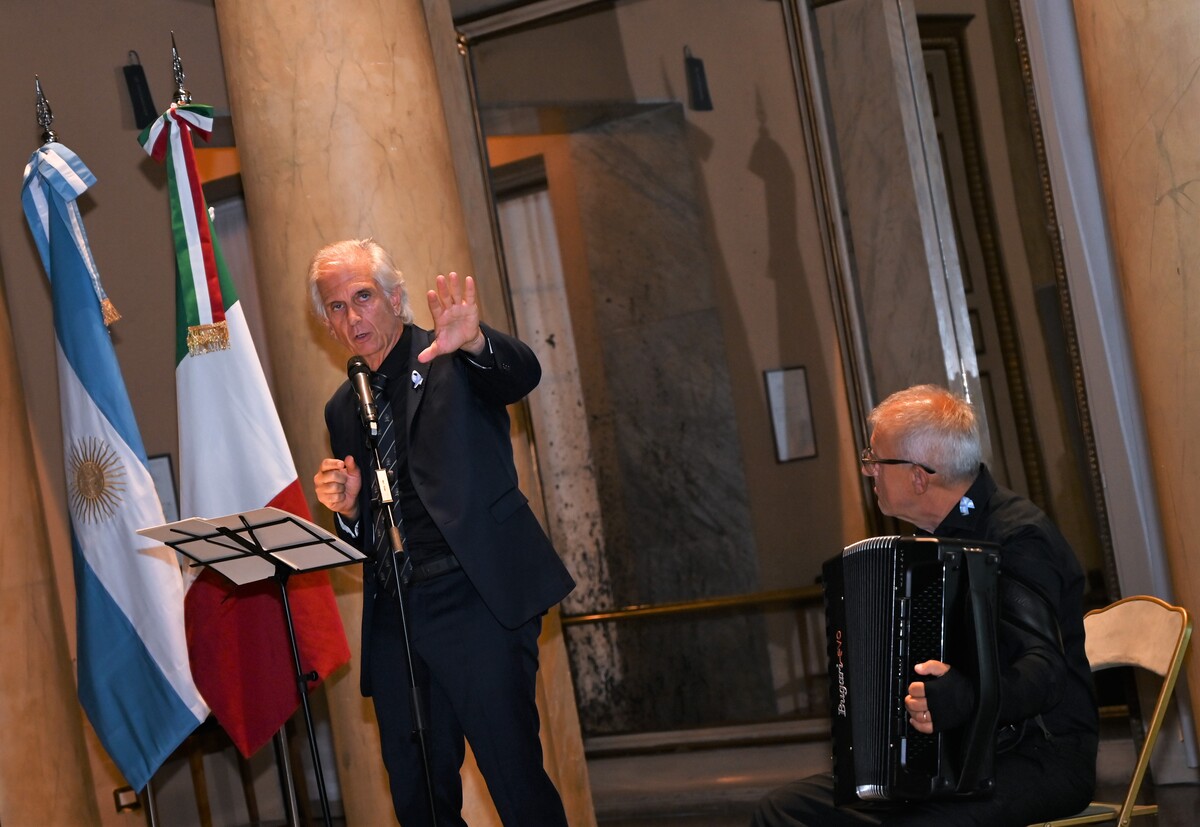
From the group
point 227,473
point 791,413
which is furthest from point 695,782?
point 227,473

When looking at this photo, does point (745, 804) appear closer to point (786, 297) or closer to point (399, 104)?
point (786, 297)

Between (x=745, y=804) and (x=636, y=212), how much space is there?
2.95m

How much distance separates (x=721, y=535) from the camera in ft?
21.0

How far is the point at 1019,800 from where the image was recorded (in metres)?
2.53

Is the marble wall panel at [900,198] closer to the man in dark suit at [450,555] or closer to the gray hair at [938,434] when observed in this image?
the gray hair at [938,434]

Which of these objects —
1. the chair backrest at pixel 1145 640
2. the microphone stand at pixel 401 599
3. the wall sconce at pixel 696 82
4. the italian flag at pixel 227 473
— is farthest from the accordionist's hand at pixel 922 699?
the wall sconce at pixel 696 82

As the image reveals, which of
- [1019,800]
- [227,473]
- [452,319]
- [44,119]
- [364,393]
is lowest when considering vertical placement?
[1019,800]

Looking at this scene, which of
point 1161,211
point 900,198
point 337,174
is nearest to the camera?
point 1161,211

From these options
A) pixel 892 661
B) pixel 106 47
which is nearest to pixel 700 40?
pixel 106 47

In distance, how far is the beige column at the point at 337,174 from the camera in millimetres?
4059

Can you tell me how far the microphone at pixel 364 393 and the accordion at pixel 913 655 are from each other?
3.52ft

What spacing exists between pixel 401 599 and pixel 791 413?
3.63 metres

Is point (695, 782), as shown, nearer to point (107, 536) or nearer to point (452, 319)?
point (107, 536)

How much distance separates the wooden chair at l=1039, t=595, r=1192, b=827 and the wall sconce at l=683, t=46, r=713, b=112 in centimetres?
358
